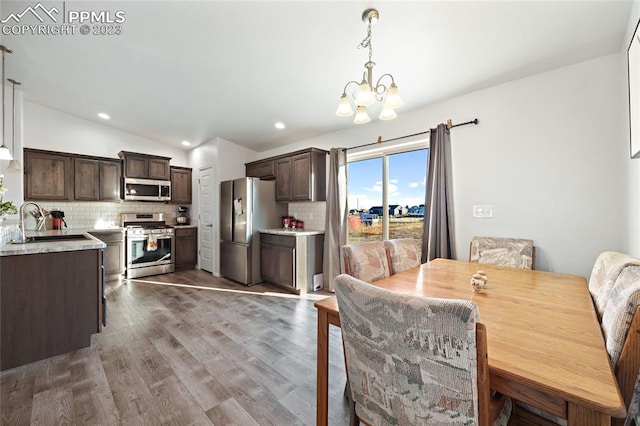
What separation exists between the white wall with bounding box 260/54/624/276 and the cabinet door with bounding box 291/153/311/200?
2.02 m

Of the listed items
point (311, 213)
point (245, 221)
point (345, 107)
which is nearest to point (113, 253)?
point (245, 221)

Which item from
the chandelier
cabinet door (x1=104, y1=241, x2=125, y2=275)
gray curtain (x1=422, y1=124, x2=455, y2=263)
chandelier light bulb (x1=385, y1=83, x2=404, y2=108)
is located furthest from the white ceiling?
cabinet door (x1=104, y1=241, x2=125, y2=275)

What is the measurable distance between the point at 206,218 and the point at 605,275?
5.47m

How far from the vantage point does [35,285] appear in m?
2.08

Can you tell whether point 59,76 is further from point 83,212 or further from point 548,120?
point 548,120

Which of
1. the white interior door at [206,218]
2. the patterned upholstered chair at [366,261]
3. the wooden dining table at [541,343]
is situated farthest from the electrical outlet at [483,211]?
the white interior door at [206,218]

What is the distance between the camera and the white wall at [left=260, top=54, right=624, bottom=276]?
6.79 ft

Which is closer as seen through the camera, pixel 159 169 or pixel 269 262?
→ pixel 269 262

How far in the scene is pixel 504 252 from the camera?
2332 mm

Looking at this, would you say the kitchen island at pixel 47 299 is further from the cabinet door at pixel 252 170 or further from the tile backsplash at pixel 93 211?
the tile backsplash at pixel 93 211

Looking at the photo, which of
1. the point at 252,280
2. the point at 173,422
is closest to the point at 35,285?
the point at 173,422

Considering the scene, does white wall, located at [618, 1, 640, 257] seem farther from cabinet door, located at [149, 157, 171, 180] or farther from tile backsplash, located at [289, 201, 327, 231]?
cabinet door, located at [149, 157, 171, 180]

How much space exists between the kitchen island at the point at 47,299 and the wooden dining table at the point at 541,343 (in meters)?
2.35

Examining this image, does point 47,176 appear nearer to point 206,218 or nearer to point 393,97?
point 206,218
